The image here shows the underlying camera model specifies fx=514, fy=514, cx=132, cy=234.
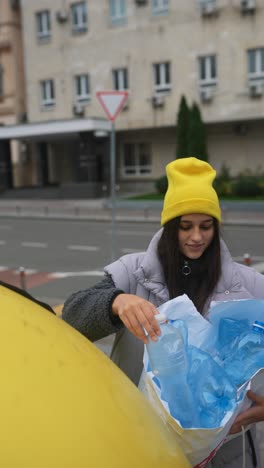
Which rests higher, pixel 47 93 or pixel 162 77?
Result: pixel 162 77

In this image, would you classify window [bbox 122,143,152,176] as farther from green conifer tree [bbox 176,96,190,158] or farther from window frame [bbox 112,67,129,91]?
green conifer tree [bbox 176,96,190,158]

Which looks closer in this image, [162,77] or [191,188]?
[191,188]

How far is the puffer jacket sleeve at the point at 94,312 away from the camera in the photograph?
1.66 meters

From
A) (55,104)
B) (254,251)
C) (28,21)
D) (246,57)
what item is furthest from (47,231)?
(28,21)

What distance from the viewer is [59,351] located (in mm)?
1241

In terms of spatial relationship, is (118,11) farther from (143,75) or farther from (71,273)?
(71,273)

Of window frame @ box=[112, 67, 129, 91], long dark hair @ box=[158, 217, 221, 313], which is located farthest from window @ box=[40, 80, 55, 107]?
long dark hair @ box=[158, 217, 221, 313]

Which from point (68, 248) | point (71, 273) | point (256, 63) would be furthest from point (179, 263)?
point (256, 63)

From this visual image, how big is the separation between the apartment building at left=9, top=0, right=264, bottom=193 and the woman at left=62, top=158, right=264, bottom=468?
25079 millimetres

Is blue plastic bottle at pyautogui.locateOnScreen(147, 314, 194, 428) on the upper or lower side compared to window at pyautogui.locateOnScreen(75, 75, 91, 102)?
lower

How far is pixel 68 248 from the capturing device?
13109mm

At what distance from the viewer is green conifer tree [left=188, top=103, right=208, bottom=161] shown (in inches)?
994

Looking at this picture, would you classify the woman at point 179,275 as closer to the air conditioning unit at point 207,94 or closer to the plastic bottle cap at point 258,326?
the plastic bottle cap at point 258,326

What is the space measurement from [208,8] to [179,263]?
26.8m
